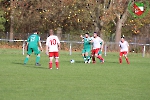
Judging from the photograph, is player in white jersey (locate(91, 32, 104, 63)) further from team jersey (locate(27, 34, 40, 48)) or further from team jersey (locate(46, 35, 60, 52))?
team jersey (locate(46, 35, 60, 52))

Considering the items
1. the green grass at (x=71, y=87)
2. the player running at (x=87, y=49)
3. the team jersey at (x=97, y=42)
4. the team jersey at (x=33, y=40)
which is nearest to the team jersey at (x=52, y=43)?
the team jersey at (x=33, y=40)

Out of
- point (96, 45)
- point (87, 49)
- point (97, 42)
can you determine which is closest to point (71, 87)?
point (97, 42)

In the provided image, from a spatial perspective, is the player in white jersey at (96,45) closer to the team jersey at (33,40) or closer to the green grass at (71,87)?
the team jersey at (33,40)

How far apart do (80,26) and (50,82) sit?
1986 inches

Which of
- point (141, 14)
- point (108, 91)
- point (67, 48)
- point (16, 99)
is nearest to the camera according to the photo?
point (16, 99)

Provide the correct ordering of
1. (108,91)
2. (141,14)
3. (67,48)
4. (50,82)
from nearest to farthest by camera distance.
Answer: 1. (108,91)
2. (50,82)
3. (67,48)
4. (141,14)

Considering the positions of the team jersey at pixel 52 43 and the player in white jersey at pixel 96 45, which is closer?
the team jersey at pixel 52 43

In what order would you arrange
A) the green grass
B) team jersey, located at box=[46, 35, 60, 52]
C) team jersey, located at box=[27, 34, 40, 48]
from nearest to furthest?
the green grass, team jersey, located at box=[46, 35, 60, 52], team jersey, located at box=[27, 34, 40, 48]

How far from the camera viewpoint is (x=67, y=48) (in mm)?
57500

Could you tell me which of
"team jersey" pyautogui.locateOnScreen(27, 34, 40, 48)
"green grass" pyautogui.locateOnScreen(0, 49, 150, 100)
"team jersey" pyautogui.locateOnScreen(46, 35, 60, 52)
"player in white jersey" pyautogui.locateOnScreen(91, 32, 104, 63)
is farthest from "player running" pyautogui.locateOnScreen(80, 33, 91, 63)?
"green grass" pyautogui.locateOnScreen(0, 49, 150, 100)

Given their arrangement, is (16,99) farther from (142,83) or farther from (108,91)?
(142,83)

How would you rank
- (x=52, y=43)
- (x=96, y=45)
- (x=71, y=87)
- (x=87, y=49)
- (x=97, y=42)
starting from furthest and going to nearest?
(x=87, y=49) → (x=96, y=45) → (x=97, y=42) → (x=52, y=43) → (x=71, y=87)

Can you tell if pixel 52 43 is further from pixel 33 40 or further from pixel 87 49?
pixel 87 49

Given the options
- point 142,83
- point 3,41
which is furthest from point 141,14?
point 142,83
